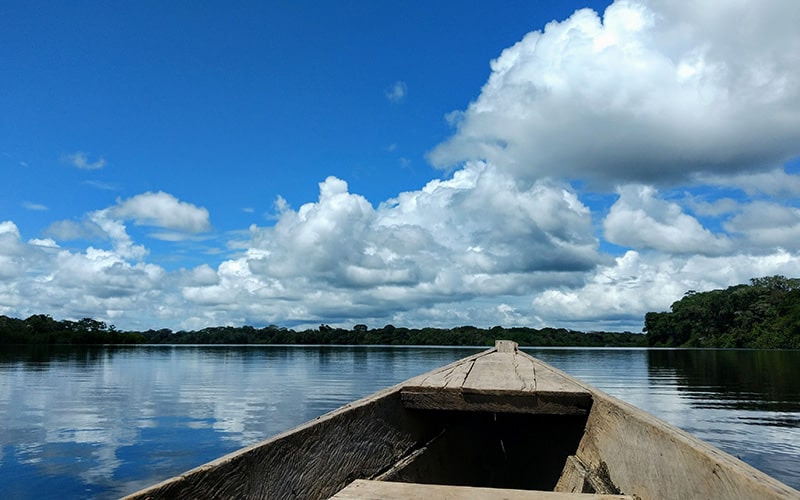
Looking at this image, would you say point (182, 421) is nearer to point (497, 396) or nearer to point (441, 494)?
point (497, 396)

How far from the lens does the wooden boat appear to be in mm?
2412

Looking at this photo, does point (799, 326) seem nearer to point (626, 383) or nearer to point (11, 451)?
point (626, 383)

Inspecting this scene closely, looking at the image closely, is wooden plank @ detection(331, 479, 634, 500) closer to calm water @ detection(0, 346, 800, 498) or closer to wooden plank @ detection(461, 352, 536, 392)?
wooden plank @ detection(461, 352, 536, 392)

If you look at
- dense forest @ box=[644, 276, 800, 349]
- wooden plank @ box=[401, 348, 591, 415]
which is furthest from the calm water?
dense forest @ box=[644, 276, 800, 349]

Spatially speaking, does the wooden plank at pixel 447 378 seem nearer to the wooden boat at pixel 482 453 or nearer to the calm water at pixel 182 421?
the wooden boat at pixel 482 453

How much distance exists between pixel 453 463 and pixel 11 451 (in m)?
13.0

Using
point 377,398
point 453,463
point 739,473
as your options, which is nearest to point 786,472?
point 453,463

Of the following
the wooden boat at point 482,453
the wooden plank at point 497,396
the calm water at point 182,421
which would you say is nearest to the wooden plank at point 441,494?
the wooden boat at point 482,453

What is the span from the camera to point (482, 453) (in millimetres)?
5953

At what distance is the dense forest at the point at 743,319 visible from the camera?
276ft

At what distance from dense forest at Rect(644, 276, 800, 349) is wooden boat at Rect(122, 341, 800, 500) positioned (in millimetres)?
92806

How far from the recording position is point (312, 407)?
2089 centimetres

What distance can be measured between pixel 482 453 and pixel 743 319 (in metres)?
104

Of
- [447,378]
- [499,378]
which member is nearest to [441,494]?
[447,378]
